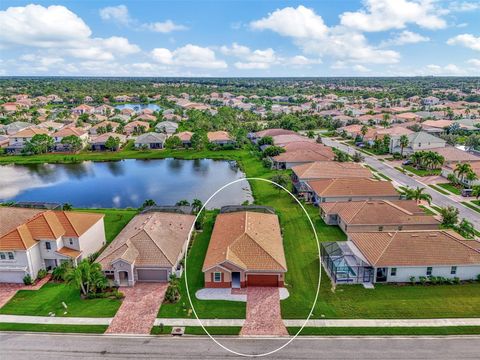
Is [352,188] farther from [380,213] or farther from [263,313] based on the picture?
[263,313]

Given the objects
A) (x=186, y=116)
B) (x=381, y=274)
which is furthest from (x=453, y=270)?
(x=186, y=116)

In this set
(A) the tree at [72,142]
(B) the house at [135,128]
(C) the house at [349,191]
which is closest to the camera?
(C) the house at [349,191]

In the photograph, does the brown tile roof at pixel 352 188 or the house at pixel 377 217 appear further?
the brown tile roof at pixel 352 188

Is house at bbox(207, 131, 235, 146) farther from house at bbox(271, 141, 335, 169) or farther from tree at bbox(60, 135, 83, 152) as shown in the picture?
tree at bbox(60, 135, 83, 152)

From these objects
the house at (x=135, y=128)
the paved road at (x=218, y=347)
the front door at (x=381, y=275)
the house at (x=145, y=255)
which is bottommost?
the paved road at (x=218, y=347)

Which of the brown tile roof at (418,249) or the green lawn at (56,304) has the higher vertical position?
the brown tile roof at (418,249)

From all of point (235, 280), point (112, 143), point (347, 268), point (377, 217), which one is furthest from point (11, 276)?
point (112, 143)

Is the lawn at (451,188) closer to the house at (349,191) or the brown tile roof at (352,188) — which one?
the brown tile roof at (352,188)

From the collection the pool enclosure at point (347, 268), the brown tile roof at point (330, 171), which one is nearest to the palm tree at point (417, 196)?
the brown tile roof at point (330, 171)

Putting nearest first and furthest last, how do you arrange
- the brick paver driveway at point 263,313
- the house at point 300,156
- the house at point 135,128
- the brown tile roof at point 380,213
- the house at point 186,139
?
the brick paver driveway at point 263,313, the brown tile roof at point 380,213, the house at point 300,156, the house at point 186,139, the house at point 135,128
